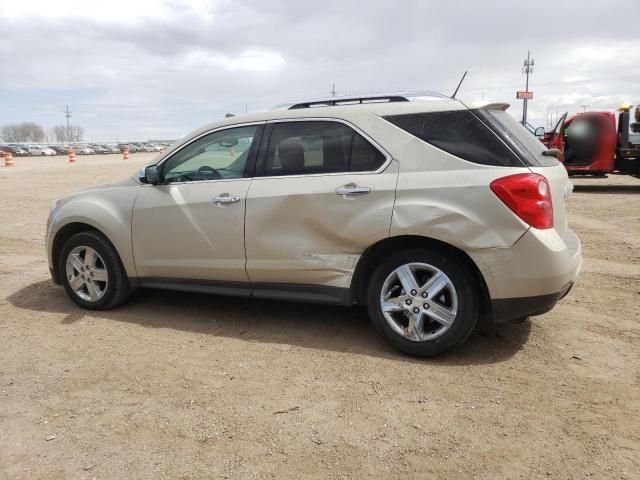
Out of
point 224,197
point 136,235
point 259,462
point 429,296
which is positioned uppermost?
point 224,197

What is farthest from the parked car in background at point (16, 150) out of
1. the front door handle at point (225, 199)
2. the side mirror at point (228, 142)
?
the front door handle at point (225, 199)

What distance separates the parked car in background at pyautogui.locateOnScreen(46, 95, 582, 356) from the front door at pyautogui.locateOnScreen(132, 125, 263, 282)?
0.04 feet

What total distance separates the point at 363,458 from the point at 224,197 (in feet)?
7.64

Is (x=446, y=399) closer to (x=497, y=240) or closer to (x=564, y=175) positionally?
(x=497, y=240)

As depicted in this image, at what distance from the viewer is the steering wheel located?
4423 millimetres

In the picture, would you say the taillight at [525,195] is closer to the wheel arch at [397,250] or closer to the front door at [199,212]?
the wheel arch at [397,250]

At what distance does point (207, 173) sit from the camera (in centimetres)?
448

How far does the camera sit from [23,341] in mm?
4258

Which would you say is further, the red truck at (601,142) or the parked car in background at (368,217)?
the red truck at (601,142)

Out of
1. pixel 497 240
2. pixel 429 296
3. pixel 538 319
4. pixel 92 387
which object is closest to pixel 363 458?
pixel 429 296

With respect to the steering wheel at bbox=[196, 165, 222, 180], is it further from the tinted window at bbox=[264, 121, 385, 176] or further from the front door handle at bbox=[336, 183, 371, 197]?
the front door handle at bbox=[336, 183, 371, 197]

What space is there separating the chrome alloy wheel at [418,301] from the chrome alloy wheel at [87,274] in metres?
2.64

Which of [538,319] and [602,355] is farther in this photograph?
[538,319]

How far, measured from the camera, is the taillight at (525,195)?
3.36 meters
